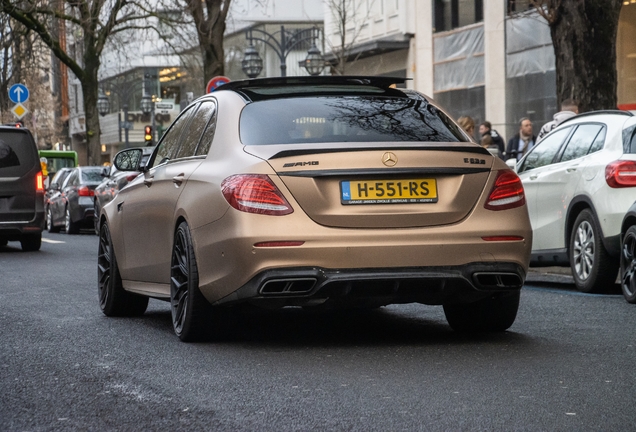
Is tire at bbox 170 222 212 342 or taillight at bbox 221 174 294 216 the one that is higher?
taillight at bbox 221 174 294 216

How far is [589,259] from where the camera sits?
1095 centimetres

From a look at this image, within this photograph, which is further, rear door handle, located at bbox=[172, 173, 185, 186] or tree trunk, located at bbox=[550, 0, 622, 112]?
tree trunk, located at bbox=[550, 0, 622, 112]

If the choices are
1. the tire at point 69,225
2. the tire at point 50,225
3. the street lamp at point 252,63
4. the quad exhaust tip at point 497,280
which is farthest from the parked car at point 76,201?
the quad exhaust tip at point 497,280

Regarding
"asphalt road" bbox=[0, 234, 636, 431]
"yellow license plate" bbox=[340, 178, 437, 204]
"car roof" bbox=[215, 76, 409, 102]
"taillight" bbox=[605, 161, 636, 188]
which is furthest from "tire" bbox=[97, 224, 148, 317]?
"taillight" bbox=[605, 161, 636, 188]

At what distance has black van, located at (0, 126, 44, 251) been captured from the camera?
19188 mm

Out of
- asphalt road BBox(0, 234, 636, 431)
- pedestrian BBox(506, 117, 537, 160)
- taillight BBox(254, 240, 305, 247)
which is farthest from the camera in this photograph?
pedestrian BBox(506, 117, 537, 160)

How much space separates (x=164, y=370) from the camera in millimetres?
6332

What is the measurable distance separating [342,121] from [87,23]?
29.6 meters

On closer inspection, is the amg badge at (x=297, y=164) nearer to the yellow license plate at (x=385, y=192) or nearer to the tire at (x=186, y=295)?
the yellow license plate at (x=385, y=192)

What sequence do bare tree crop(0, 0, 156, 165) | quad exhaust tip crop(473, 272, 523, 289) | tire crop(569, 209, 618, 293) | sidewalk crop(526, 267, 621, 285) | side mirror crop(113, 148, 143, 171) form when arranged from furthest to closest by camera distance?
bare tree crop(0, 0, 156, 165)
sidewalk crop(526, 267, 621, 285)
tire crop(569, 209, 618, 293)
side mirror crop(113, 148, 143, 171)
quad exhaust tip crop(473, 272, 523, 289)

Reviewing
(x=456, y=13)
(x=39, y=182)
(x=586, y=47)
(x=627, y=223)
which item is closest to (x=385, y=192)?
(x=627, y=223)

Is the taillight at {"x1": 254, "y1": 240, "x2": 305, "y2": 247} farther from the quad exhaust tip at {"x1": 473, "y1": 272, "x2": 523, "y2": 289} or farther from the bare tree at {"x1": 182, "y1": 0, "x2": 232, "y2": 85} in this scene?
the bare tree at {"x1": 182, "y1": 0, "x2": 232, "y2": 85}

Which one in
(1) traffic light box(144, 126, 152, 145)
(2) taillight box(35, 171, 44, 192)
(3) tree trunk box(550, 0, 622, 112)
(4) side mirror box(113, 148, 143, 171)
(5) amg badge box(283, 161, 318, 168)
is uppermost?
(3) tree trunk box(550, 0, 622, 112)

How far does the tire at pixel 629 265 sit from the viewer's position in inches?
383
